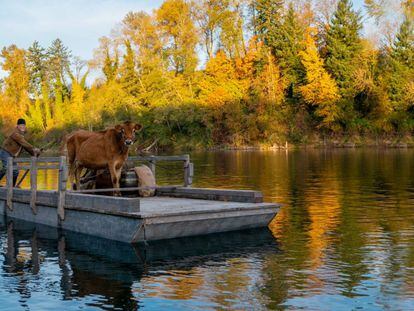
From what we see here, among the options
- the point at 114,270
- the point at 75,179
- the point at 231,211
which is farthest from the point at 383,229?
the point at 75,179

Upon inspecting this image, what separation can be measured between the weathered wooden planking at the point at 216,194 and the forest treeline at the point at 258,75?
58.3 m

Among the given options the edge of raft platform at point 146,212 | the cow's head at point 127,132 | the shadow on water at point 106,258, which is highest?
the cow's head at point 127,132

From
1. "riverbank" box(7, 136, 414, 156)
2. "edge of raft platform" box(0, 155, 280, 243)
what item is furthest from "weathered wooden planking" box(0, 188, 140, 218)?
"riverbank" box(7, 136, 414, 156)

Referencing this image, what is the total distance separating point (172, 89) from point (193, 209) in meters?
68.9

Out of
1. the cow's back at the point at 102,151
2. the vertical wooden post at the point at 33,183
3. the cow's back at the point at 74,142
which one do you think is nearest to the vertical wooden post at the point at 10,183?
the vertical wooden post at the point at 33,183

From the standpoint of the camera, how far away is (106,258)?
12.5m

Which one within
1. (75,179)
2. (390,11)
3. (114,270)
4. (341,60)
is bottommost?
(114,270)

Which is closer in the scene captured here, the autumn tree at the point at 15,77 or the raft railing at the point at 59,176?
the raft railing at the point at 59,176

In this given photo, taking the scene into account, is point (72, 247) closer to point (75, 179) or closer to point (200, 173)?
point (75, 179)

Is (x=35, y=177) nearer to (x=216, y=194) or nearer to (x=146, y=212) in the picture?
(x=146, y=212)

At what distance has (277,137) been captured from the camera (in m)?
77.4

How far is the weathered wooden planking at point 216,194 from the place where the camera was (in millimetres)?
16109

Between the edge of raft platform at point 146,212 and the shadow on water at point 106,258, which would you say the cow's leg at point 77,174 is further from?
the shadow on water at point 106,258

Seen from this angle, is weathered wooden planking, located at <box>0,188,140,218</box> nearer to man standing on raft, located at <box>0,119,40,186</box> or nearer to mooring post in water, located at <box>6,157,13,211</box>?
mooring post in water, located at <box>6,157,13,211</box>
